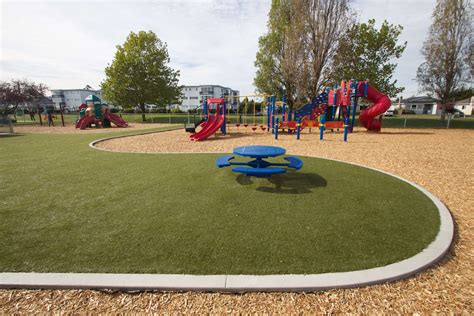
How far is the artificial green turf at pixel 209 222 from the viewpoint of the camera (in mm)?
2809

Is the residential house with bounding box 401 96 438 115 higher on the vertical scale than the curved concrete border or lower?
higher

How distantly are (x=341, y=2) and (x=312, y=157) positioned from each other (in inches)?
764

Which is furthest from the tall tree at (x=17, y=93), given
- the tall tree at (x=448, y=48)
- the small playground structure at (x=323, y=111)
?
the tall tree at (x=448, y=48)

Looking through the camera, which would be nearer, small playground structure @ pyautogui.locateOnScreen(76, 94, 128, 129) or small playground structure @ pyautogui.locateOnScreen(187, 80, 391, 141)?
small playground structure @ pyautogui.locateOnScreen(187, 80, 391, 141)

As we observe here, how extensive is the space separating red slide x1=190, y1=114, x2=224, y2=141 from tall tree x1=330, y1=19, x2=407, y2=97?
14.5 meters

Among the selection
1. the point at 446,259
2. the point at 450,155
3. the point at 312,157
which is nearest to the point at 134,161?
the point at 312,157

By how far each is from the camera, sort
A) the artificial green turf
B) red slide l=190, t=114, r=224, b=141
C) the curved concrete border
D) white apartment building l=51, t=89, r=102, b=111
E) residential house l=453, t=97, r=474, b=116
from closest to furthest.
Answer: the curved concrete border → the artificial green turf → red slide l=190, t=114, r=224, b=141 → residential house l=453, t=97, r=474, b=116 → white apartment building l=51, t=89, r=102, b=111

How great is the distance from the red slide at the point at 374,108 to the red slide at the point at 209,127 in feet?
36.1

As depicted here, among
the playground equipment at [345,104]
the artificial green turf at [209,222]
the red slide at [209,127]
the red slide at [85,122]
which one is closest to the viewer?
the artificial green turf at [209,222]

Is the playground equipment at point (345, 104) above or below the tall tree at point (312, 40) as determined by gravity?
below

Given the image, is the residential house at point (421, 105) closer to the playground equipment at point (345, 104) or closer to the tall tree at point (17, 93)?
the playground equipment at point (345, 104)

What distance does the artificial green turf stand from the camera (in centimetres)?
281

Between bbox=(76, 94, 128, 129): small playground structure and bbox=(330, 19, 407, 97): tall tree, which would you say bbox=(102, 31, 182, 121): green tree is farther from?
bbox=(330, 19, 407, 97): tall tree

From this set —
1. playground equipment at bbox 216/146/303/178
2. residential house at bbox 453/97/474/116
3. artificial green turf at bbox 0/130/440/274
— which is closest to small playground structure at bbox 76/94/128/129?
artificial green turf at bbox 0/130/440/274
